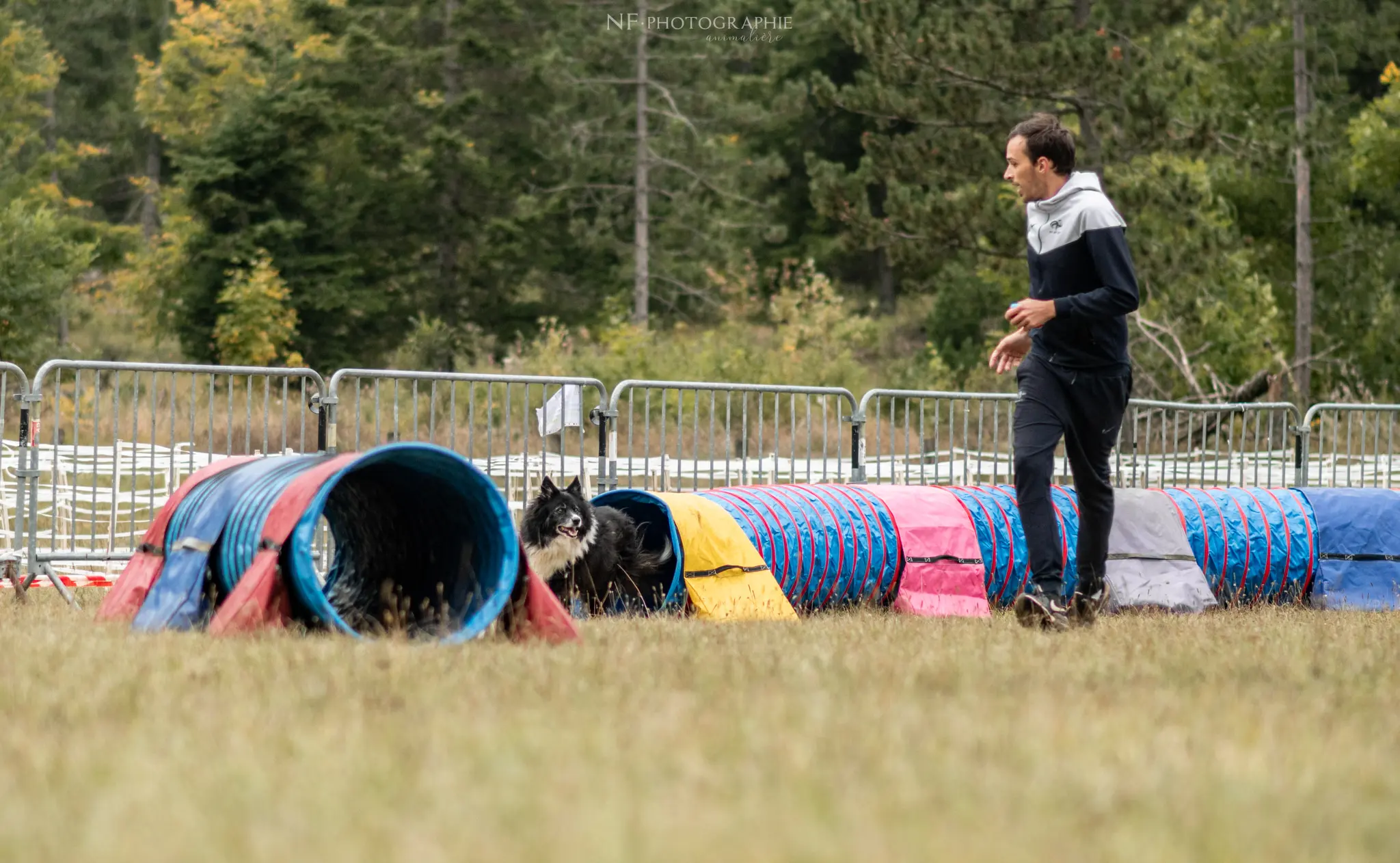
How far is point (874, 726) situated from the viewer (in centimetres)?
361

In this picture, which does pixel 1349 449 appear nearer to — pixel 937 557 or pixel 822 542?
pixel 937 557

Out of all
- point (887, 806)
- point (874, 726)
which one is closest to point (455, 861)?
point (887, 806)

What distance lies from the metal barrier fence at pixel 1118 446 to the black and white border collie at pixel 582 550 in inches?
81.5

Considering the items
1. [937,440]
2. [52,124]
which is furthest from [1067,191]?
[52,124]

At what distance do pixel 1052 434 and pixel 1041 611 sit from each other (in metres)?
0.79

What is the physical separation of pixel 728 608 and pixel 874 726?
13.8ft

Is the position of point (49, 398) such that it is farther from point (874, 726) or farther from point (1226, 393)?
point (874, 726)

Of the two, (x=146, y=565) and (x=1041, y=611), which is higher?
(x=146, y=565)

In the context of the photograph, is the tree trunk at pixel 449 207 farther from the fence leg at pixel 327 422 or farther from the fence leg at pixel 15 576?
the fence leg at pixel 15 576

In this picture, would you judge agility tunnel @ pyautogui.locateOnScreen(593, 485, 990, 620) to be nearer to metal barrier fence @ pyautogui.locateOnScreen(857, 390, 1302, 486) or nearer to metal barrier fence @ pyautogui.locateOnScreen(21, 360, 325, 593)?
metal barrier fence @ pyautogui.locateOnScreen(857, 390, 1302, 486)

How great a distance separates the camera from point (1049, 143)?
691cm

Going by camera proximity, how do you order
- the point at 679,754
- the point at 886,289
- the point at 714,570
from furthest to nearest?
1. the point at 886,289
2. the point at 714,570
3. the point at 679,754

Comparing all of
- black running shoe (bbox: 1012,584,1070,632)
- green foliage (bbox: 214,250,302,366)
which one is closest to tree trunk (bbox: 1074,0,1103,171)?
green foliage (bbox: 214,250,302,366)

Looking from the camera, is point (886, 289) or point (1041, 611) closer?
point (1041, 611)
